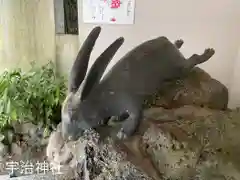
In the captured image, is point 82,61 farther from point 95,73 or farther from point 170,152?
point 170,152

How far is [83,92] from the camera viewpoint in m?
0.89

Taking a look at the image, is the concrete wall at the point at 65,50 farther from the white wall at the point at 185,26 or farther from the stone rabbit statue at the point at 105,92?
the stone rabbit statue at the point at 105,92

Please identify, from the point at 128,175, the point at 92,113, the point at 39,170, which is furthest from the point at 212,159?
the point at 39,170

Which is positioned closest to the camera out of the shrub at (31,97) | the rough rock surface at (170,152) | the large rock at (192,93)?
the rough rock surface at (170,152)

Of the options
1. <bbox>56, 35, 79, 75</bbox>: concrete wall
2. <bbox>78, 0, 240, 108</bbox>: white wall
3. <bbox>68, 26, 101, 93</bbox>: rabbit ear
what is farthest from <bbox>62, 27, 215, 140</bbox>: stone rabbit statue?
<bbox>56, 35, 79, 75</bbox>: concrete wall

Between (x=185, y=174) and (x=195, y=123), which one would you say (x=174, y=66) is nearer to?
(x=195, y=123)

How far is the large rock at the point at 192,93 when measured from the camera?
41.9 inches

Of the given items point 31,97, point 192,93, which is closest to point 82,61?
point 192,93

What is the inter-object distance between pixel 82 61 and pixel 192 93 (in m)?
0.37

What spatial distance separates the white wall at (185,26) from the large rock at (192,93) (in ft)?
1.40

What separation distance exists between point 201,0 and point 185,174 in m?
0.88

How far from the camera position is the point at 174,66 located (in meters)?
1.06

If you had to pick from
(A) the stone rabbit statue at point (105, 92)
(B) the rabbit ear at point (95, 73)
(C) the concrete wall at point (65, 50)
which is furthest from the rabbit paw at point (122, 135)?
(C) the concrete wall at point (65, 50)

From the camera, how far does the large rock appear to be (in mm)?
1063
